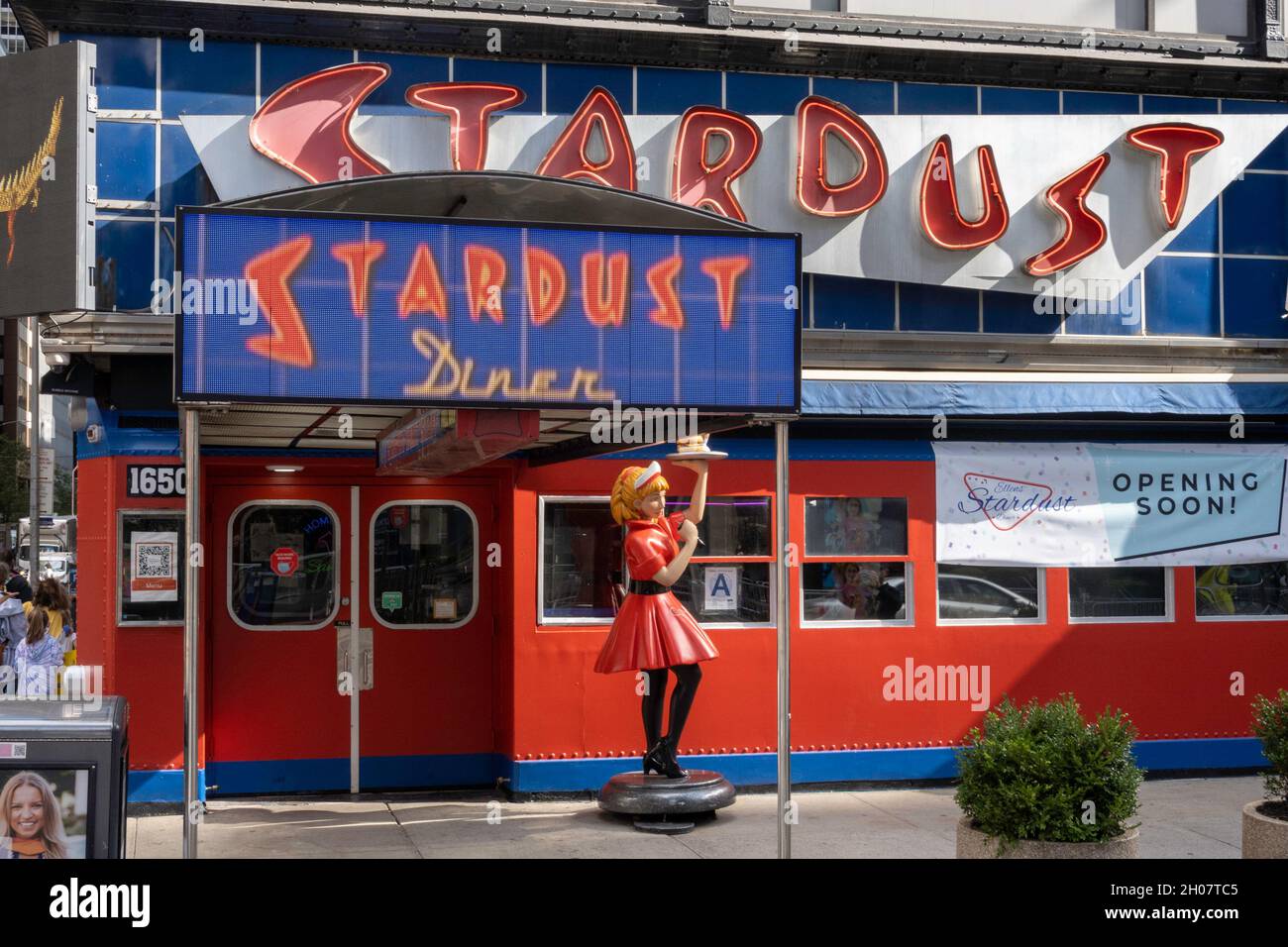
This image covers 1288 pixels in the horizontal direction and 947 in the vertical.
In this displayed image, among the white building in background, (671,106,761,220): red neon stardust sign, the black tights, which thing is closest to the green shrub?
the black tights

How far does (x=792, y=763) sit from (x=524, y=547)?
8.47ft

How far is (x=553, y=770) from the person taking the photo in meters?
10.6

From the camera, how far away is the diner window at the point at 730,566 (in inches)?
430

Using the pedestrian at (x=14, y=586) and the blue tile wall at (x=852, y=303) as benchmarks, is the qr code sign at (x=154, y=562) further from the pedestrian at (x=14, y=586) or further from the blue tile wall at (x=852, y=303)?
the pedestrian at (x=14, y=586)

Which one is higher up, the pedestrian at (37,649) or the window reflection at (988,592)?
the window reflection at (988,592)

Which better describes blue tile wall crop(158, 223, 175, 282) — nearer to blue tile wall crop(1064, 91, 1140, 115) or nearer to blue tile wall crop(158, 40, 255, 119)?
blue tile wall crop(158, 40, 255, 119)

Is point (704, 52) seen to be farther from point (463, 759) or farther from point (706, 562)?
point (463, 759)

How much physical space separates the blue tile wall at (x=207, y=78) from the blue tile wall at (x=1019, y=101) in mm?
5704

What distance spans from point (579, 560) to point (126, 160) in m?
4.29

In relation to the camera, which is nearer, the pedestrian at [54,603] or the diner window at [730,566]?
the diner window at [730,566]

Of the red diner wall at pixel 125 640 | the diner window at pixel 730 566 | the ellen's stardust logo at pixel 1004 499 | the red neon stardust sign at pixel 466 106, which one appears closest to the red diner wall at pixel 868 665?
the diner window at pixel 730 566

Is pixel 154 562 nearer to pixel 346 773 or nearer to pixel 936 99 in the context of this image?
pixel 346 773

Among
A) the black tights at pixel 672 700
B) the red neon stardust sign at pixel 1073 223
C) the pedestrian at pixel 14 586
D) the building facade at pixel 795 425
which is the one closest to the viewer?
the black tights at pixel 672 700

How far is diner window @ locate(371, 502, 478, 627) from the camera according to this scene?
11.1m
